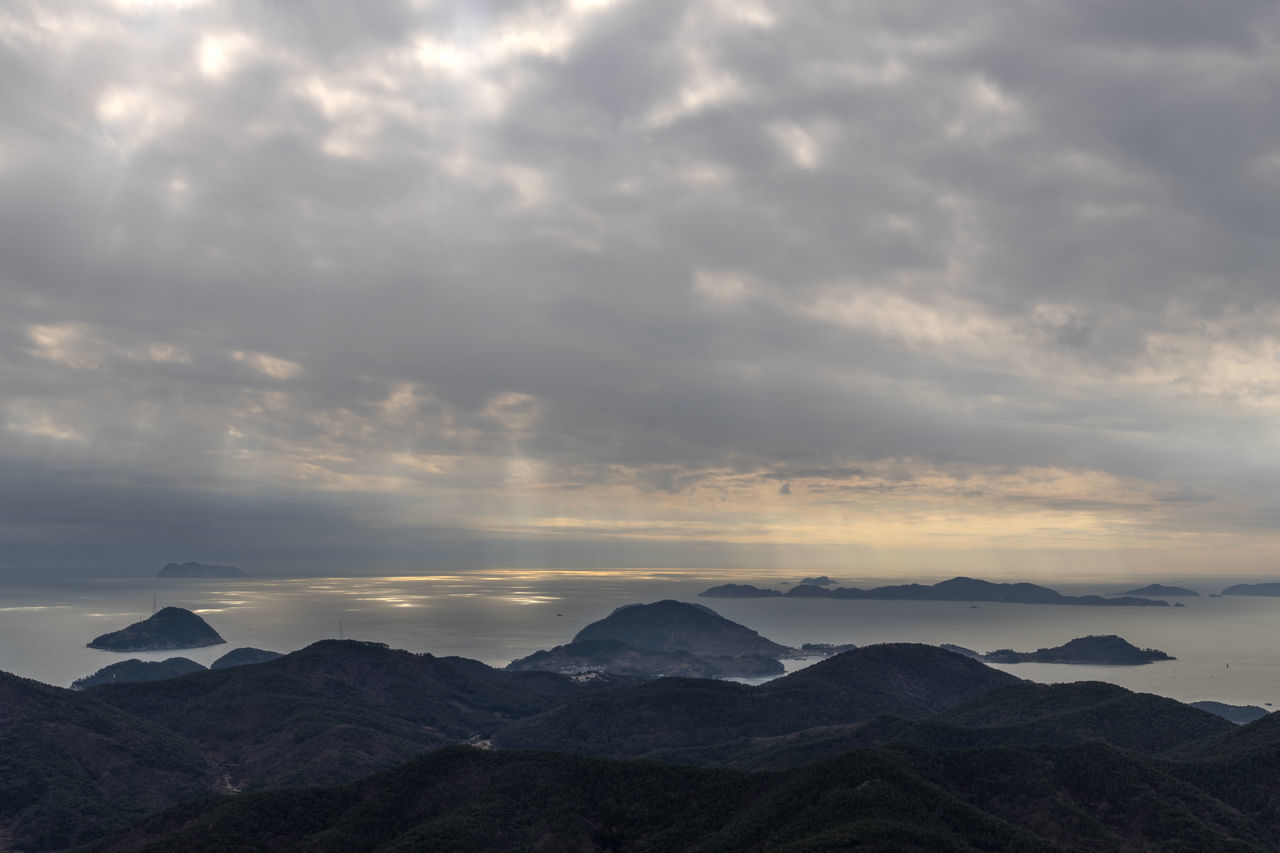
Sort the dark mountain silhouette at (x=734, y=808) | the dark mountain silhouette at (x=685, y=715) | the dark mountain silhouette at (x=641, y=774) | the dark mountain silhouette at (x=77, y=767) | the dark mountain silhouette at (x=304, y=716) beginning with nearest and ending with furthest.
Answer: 1. the dark mountain silhouette at (x=734, y=808)
2. the dark mountain silhouette at (x=641, y=774)
3. the dark mountain silhouette at (x=77, y=767)
4. the dark mountain silhouette at (x=304, y=716)
5. the dark mountain silhouette at (x=685, y=715)

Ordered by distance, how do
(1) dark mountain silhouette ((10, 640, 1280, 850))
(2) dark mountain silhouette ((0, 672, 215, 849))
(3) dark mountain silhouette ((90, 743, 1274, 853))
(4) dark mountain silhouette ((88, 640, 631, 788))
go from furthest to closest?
1. (4) dark mountain silhouette ((88, 640, 631, 788))
2. (2) dark mountain silhouette ((0, 672, 215, 849))
3. (1) dark mountain silhouette ((10, 640, 1280, 850))
4. (3) dark mountain silhouette ((90, 743, 1274, 853))

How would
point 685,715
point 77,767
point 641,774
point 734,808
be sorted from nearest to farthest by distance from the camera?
point 734,808, point 641,774, point 77,767, point 685,715

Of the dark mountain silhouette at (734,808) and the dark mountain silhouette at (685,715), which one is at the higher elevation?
the dark mountain silhouette at (734,808)

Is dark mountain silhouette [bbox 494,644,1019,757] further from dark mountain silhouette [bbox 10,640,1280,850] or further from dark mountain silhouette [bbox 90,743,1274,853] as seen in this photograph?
dark mountain silhouette [bbox 90,743,1274,853]

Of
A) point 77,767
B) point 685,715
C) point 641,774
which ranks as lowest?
point 685,715

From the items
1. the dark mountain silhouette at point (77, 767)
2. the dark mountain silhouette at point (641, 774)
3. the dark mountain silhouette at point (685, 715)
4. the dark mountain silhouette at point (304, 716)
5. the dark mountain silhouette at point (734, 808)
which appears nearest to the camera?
the dark mountain silhouette at point (734, 808)

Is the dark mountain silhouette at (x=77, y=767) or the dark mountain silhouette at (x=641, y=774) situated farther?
the dark mountain silhouette at (x=77, y=767)

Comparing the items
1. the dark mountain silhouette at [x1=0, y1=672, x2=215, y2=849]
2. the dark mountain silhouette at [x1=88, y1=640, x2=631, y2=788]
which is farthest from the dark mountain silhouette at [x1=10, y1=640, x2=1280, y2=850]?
the dark mountain silhouette at [x1=88, y1=640, x2=631, y2=788]

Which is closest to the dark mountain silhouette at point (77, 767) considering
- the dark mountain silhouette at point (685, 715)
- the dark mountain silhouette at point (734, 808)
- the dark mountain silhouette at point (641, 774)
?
the dark mountain silhouette at point (641, 774)

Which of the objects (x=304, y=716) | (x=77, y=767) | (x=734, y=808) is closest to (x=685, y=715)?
(x=304, y=716)

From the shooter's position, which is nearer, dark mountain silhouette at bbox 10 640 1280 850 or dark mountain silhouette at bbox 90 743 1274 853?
dark mountain silhouette at bbox 90 743 1274 853

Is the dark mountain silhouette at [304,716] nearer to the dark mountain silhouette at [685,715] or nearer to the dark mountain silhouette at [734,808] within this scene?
the dark mountain silhouette at [685,715]

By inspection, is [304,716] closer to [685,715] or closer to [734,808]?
[685,715]

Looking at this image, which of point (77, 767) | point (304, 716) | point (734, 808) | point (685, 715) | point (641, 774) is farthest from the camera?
point (685, 715)
